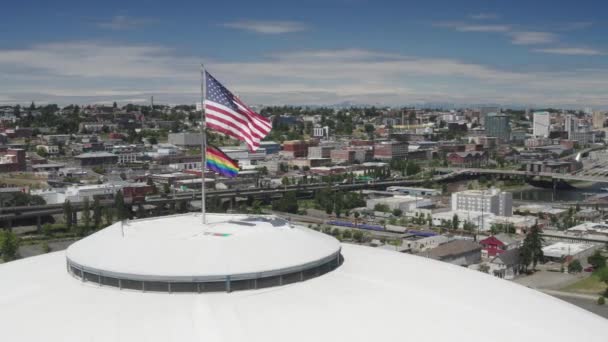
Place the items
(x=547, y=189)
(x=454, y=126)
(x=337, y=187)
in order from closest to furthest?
(x=337, y=187) < (x=547, y=189) < (x=454, y=126)

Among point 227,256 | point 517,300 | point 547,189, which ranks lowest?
point 547,189

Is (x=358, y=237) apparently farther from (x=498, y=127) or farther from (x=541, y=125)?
(x=541, y=125)

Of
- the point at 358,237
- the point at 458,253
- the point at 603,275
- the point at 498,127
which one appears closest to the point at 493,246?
the point at 458,253

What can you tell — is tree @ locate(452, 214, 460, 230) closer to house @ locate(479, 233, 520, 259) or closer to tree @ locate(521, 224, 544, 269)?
house @ locate(479, 233, 520, 259)

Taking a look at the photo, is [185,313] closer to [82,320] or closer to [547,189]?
[82,320]

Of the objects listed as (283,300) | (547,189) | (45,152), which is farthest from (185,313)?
(45,152)

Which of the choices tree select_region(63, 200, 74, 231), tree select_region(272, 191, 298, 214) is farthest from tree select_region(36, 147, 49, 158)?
tree select_region(272, 191, 298, 214)
